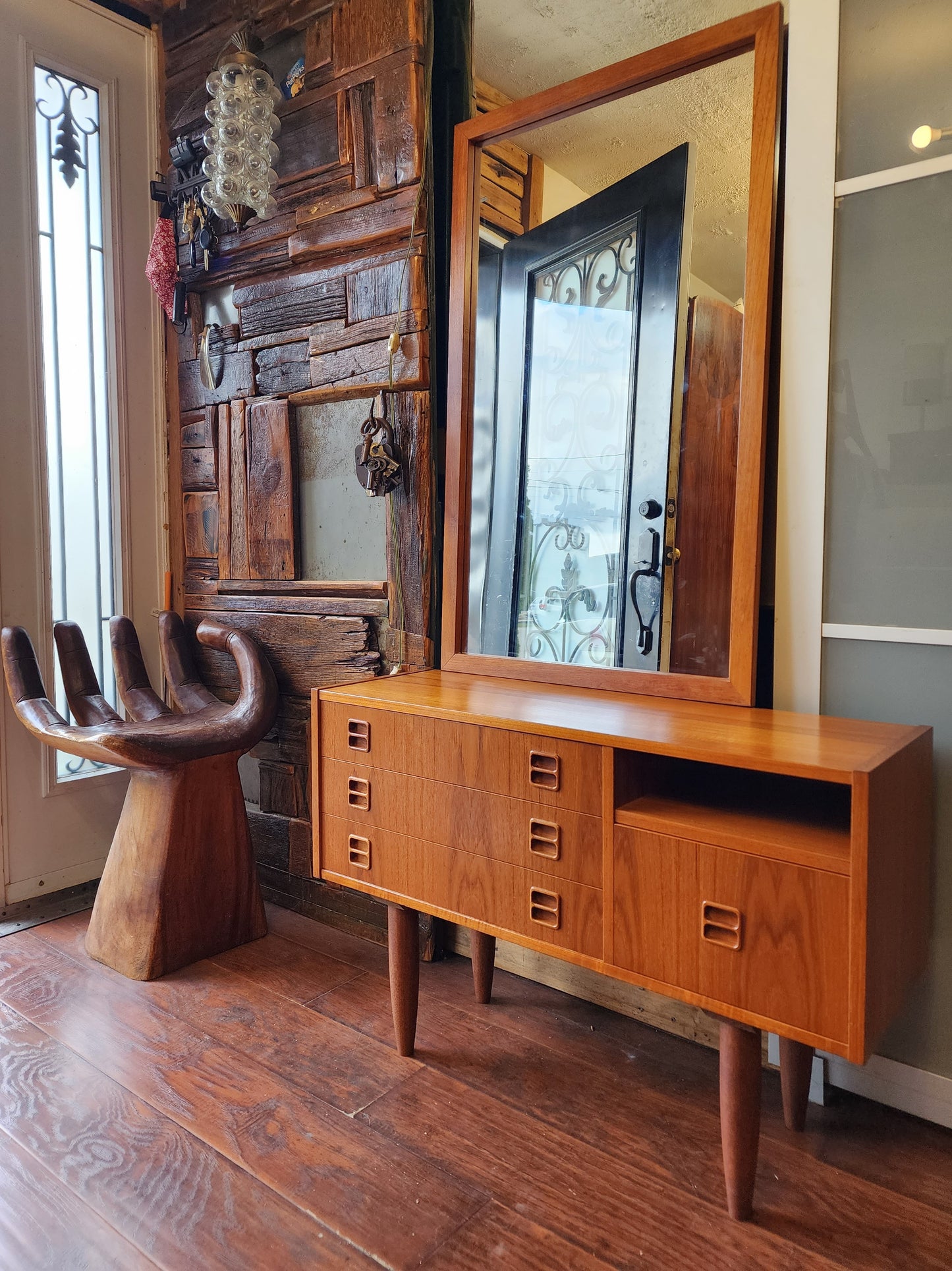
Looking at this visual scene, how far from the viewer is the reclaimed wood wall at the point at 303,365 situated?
6.77 ft

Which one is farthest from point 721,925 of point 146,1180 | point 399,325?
point 399,325

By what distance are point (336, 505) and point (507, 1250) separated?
1.69 m

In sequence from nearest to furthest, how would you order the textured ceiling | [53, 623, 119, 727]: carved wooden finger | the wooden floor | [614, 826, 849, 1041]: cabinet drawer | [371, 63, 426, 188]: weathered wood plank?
[614, 826, 849, 1041]: cabinet drawer, the wooden floor, the textured ceiling, [371, 63, 426, 188]: weathered wood plank, [53, 623, 119, 727]: carved wooden finger

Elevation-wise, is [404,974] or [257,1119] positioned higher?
[404,974]

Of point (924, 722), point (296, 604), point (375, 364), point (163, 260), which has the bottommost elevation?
point (924, 722)

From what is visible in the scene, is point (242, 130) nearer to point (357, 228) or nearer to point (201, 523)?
point (357, 228)

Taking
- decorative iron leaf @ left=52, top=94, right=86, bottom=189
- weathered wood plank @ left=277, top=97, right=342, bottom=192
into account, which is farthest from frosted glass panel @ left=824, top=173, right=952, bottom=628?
decorative iron leaf @ left=52, top=94, right=86, bottom=189

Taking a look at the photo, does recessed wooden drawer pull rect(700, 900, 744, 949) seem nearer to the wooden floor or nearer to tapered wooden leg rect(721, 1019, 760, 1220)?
tapered wooden leg rect(721, 1019, 760, 1220)

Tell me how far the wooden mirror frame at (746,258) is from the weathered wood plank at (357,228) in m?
0.14

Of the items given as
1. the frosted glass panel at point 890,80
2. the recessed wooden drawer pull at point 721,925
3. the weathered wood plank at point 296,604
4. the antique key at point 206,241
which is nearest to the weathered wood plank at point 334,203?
the antique key at point 206,241

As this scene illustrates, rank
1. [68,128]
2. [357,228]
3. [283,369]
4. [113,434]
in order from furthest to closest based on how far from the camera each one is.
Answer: [113,434], [68,128], [283,369], [357,228]

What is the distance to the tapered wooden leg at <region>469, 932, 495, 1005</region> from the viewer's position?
190 centimetres

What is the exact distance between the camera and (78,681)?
7.82ft

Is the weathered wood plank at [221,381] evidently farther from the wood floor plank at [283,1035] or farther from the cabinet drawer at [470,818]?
the wood floor plank at [283,1035]
